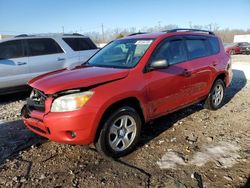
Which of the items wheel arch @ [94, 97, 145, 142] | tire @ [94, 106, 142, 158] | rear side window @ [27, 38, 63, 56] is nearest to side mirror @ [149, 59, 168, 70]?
wheel arch @ [94, 97, 145, 142]

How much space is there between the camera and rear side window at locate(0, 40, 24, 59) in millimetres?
7590

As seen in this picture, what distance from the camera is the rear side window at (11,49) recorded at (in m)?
7.59

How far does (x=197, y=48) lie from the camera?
5.87 metres

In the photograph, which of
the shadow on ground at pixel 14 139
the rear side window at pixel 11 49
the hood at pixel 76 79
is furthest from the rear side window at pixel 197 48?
the rear side window at pixel 11 49

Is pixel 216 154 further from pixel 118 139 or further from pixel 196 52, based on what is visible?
pixel 196 52

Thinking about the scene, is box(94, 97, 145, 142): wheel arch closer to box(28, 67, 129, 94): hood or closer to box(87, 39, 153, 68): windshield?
box(28, 67, 129, 94): hood

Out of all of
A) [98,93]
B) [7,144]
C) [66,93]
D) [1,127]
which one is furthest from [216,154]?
[1,127]

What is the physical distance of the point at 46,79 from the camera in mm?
4297

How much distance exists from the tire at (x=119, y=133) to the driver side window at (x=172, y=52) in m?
1.09

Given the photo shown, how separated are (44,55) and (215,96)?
4.71 m

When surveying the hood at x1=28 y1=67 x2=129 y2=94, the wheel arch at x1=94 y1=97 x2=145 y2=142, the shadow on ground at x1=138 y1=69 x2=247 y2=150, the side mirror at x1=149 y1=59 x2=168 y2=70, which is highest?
the side mirror at x1=149 y1=59 x2=168 y2=70

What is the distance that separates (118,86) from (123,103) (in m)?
0.30

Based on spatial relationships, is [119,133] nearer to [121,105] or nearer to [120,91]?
[121,105]

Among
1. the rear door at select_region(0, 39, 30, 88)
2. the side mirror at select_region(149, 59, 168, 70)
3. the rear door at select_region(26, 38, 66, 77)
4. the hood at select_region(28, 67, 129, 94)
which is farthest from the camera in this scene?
the rear door at select_region(26, 38, 66, 77)
